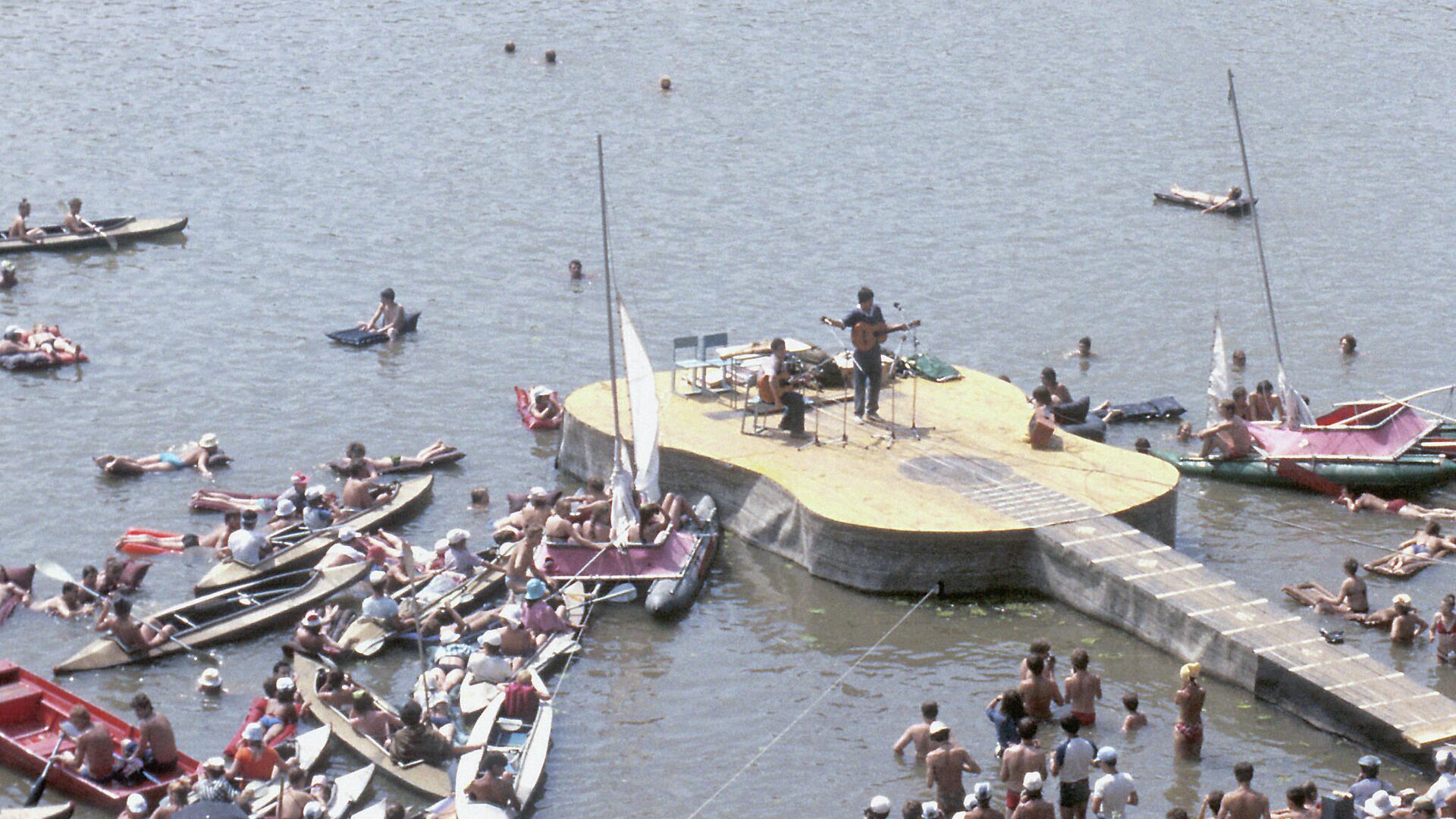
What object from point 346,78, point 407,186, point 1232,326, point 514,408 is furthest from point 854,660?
point 346,78

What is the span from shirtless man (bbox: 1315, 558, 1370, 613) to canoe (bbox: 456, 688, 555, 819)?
11820 mm

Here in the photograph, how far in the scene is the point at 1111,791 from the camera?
2216 cm

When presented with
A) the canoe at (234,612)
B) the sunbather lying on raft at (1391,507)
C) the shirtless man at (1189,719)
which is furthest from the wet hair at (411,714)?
the sunbather lying on raft at (1391,507)

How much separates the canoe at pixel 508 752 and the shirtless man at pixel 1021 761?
222 inches

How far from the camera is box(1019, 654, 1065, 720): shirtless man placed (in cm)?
2536

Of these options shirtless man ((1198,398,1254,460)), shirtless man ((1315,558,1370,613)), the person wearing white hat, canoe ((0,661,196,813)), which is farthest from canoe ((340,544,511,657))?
shirtless man ((1198,398,1254,460))

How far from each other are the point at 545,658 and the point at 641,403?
14.5 feet

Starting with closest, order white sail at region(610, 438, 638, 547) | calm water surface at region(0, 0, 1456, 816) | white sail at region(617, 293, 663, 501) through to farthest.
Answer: calm water surface at region(0, 0, 1456, 816)
white sail at region(610, 438, 638, 547)
white sail at region(617, 293, 663, 501)

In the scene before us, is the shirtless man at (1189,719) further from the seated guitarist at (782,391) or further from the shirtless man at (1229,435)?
the shirtless man at (1229,435)

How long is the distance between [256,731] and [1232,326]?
2788cm

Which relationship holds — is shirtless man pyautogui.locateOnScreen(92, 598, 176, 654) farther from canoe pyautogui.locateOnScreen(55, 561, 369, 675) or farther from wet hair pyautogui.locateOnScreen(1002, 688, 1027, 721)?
wet hair pyautogui.locateOnScreen(1002, 688, 1027, 721)

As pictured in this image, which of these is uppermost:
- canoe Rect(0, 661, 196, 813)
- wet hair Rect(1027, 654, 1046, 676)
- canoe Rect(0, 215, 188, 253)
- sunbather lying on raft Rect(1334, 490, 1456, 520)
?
canoe Rect(0, 215, 188, 253)

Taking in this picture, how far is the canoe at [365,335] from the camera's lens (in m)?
42.7

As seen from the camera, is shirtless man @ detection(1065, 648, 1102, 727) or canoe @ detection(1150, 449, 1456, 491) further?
canoe @ detection(1150, 449, 1456, 491)
